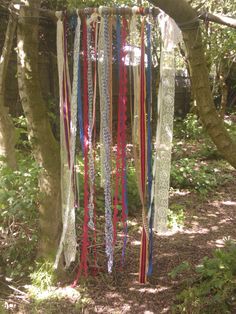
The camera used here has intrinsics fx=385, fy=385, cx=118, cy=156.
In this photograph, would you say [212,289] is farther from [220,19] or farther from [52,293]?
[220,19]

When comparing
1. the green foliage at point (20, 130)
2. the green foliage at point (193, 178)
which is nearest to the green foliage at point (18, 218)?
the green foliage at point (20, 130)

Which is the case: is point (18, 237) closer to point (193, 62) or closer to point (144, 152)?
point (144, 152)

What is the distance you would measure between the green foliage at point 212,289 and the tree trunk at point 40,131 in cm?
100

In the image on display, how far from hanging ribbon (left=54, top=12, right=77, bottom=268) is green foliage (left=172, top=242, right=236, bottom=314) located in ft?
2.77

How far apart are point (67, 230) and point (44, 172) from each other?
47 centimetres

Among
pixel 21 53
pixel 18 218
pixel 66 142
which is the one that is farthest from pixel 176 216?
pixel 21 53

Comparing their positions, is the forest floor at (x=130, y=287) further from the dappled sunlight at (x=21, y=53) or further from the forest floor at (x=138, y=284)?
the dappled sunlight at (x=21, y=53)

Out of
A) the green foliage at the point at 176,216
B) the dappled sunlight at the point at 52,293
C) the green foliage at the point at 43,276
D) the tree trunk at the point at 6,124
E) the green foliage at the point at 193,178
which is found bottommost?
the dappled sunlight at the point at 52,293

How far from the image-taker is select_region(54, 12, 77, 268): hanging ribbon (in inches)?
99.7

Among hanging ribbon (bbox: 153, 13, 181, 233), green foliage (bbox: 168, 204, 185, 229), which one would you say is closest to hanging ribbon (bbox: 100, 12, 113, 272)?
hanging ribbon (bbox: 153, 13, 181, 233)

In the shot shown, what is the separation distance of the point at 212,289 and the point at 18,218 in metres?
1.51

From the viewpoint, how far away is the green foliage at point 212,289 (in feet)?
8.32

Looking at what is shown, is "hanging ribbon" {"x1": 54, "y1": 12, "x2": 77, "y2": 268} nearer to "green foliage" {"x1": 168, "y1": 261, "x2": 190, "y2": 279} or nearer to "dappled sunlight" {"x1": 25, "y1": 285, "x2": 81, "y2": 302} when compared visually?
"dappled sunlight" {"x1": 25, "y1": 285, "x2": 81, "y2": 302}

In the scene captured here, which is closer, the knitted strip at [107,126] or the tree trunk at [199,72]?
the tree trunk at [199,72]
